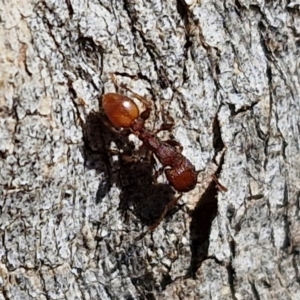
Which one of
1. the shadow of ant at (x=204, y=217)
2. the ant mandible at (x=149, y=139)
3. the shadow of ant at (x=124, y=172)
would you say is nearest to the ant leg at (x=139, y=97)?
the ant mandible at (x=149, y=139)

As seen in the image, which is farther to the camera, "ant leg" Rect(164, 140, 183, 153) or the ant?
"ant leg" Rect(164, 140, 183, 153)

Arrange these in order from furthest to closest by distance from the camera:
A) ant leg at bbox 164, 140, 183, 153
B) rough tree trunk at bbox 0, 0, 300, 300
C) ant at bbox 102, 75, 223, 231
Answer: ant leg at bbox 164, 140, 183, 153 < ant at bbox 102, 75, 223, 231 < rough tree trunk at bbox 0, 0, 300, 300

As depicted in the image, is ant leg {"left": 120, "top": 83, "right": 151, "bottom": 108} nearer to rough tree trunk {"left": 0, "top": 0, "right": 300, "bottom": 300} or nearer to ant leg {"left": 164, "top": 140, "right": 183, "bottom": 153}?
rough tree trunk {"left": 0, "top": 0, "right": 300, "bottom": 300}

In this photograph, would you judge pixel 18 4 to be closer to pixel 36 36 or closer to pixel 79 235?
pixel 36 36

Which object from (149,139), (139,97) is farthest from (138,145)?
(139,97)

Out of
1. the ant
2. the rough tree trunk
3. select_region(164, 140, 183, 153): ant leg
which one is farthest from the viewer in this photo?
select_region(164, 140, 183, 153): ant leg

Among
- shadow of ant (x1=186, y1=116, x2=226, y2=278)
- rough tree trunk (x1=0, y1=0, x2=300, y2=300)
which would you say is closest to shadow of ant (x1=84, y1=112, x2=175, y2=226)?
rough tree trunk (x1=0, y1=0, x2=300, y2=300)
